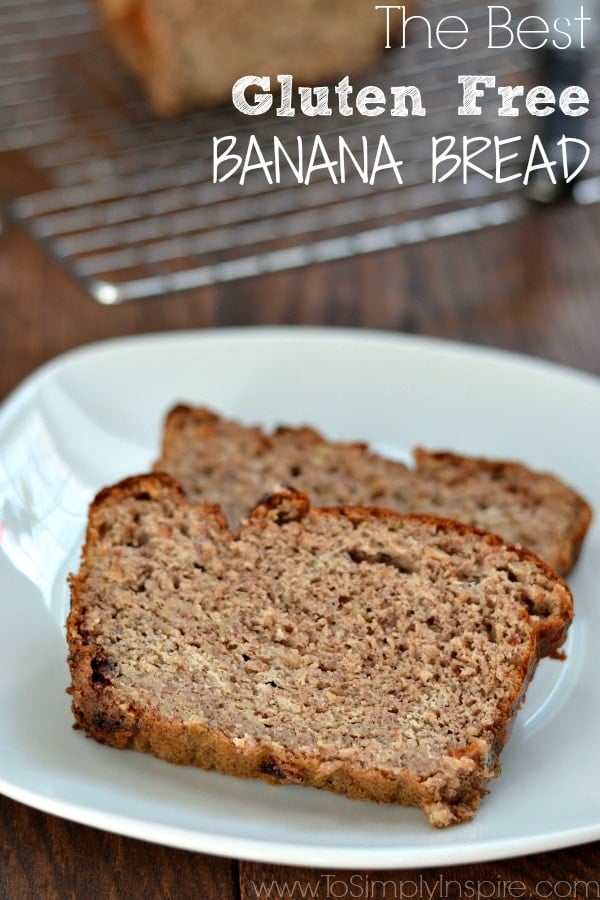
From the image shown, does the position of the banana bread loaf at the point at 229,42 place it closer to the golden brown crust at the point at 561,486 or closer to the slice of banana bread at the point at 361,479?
the slice of banana bread at the point at 361,479

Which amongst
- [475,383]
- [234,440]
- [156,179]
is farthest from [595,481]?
[156,179]

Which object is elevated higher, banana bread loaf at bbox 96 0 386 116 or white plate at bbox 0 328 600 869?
Answer: banana bread loaf at bbox 96 0 386 116

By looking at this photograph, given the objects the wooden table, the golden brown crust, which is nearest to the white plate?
the golden brown crust

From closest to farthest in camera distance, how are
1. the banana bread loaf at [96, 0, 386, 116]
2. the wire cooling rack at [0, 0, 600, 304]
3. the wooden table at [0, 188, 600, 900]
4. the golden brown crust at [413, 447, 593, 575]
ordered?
the golden brown crust at [413, 447, 593, 575]
the wooden table at [0, 188, 600, 900]
the wire cooling rack at [0, 0, 600, 304]
the banana bread loaf at [96, 0, 386, 116]

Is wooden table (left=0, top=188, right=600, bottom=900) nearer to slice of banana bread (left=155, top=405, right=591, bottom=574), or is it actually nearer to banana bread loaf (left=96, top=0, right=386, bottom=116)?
banana bread loaf (left=96, top=0, right=386, bottom=116)

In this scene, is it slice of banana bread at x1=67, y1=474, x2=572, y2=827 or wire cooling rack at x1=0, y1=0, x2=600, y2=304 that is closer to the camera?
slice of banana bread at x1=67, y1=474, x2=572, y2=827

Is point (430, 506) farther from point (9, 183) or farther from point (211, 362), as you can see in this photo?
point (9, 183)
